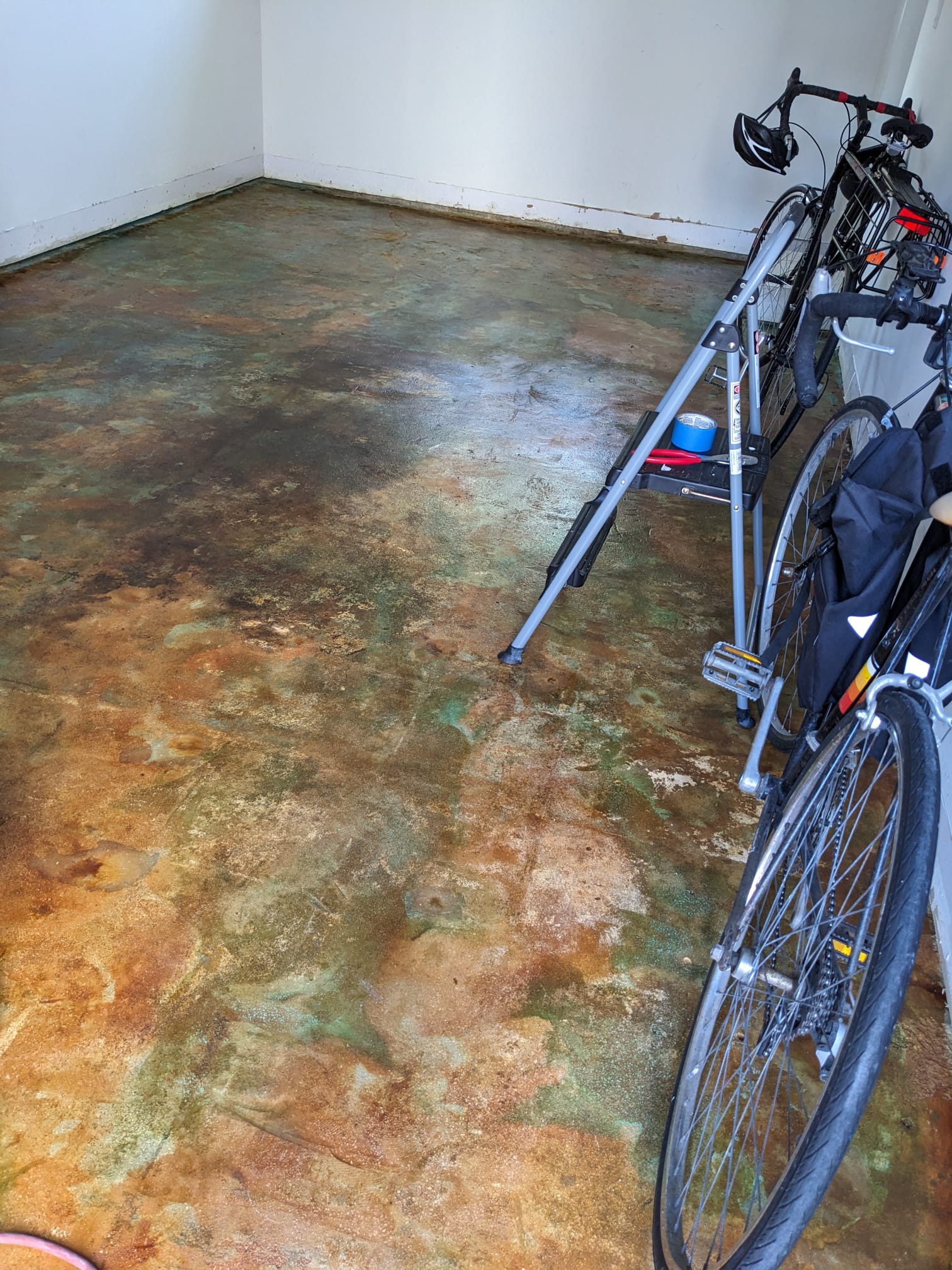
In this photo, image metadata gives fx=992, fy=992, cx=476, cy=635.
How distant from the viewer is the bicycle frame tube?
2072 mm

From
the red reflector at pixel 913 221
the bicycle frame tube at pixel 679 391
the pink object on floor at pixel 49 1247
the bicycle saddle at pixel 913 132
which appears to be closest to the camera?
the pink object on floor at pixel 49 1247

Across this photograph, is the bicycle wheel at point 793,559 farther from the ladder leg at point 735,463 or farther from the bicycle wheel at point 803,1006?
the bicycle wheel at point 803,1006

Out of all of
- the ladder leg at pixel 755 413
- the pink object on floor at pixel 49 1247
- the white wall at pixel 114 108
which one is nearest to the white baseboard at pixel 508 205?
the white wall at pixel 114 108

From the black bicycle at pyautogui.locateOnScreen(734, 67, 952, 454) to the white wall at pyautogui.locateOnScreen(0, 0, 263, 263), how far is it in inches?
128

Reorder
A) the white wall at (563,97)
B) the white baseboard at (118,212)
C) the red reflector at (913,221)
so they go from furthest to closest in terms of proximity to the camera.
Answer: the white wall at (563,97)
the white baseboard at (118,212)
the red reflector at (913,221)

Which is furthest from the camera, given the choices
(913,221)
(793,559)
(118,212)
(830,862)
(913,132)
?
(118,212)

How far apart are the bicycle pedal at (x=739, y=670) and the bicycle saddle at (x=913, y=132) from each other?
2841 millimetres

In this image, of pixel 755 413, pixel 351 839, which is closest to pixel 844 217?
pixel 755 413

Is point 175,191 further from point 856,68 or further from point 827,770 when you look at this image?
point 827,770

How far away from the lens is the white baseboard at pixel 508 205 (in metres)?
6.72

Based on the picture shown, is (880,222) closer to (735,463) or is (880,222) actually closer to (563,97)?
(735,463)

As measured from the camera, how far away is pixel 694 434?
93.1 inches

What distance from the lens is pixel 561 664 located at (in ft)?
8.71

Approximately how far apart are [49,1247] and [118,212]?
5.51m
